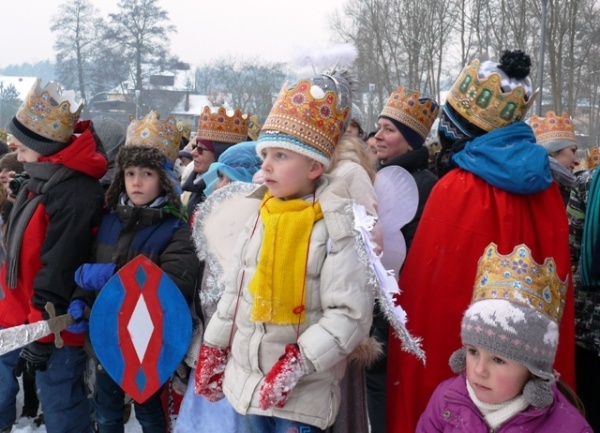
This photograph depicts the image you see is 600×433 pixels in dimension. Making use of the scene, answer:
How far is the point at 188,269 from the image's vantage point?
3.81 m

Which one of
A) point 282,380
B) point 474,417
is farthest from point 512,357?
point 282,380

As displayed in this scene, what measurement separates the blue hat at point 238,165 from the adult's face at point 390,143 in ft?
3.03

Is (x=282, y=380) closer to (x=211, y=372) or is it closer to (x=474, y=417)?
(x=211, y=372)

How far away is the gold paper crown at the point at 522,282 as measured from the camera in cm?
257

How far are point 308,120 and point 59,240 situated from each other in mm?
1713

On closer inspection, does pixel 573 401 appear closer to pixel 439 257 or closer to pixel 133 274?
pixel 439 257

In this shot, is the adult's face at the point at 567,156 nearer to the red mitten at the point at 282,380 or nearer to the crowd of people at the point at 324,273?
the crowd of people at the point at 324,273

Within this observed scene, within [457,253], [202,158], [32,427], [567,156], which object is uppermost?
[457,253]

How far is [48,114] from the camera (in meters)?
4.12

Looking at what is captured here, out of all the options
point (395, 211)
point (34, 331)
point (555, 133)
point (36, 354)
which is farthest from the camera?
point (555, 133)

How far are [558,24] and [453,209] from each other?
21.4 m

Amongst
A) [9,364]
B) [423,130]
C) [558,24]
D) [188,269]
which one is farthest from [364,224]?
[558,24]

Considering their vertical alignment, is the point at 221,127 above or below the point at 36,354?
above

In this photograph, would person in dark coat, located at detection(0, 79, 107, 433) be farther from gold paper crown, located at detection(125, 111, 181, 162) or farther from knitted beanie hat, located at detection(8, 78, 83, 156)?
gold paper crown, located at detection(125, 111, 181, 162)
